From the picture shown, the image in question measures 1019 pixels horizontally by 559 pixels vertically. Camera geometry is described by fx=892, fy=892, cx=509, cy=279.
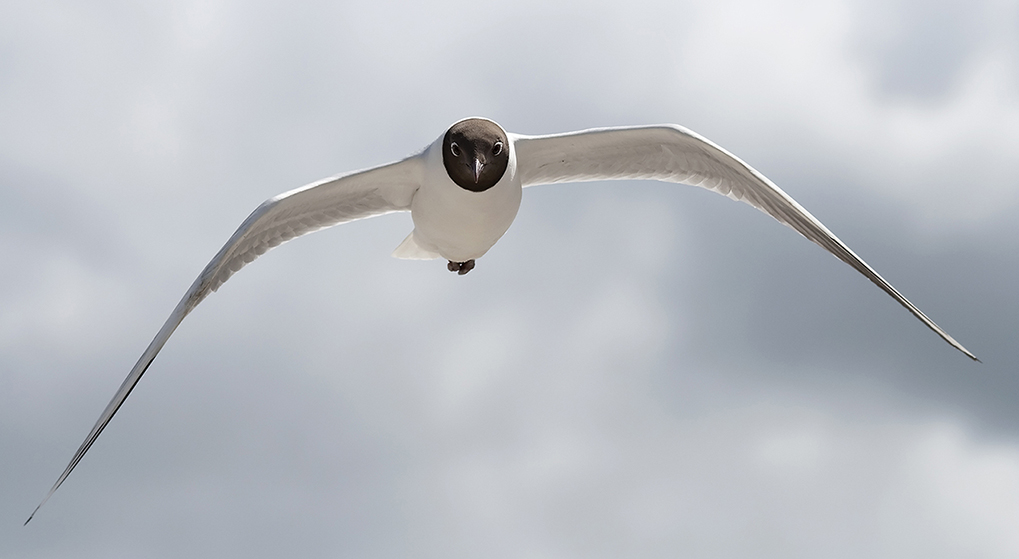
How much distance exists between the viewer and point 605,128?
28.3ft

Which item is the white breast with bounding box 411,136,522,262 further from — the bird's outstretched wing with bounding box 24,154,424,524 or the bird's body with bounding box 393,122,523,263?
the bird's outstretched wing with bounding box 24,154,424,524

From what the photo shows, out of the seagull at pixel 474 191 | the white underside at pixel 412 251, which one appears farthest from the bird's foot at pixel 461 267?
the white underside at pixel 412 251

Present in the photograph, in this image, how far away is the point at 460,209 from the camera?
25.8ft

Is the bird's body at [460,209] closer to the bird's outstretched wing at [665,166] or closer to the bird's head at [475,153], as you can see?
the bird's head at [475,153]

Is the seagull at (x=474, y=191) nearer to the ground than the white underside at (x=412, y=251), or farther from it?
farther from it

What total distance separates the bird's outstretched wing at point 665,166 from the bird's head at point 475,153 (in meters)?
0.75

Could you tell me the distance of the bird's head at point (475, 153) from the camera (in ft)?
24.6

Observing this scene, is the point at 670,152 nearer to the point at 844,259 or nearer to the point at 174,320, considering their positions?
the point at 844,259

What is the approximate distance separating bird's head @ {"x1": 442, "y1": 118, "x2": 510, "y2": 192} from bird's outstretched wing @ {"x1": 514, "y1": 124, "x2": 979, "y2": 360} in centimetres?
75

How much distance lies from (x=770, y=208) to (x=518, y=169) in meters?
2.66

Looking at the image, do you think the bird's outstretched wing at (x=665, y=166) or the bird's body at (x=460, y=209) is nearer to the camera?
the bird's body at (x=460, y=209)

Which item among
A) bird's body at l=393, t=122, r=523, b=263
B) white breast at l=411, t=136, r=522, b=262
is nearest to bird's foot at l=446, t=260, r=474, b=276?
bird's body at l=393, t=122, r=523, b=263

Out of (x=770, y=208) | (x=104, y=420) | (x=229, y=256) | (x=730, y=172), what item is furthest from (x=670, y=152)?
(x=104, y=420)

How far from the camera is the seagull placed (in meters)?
7.67
